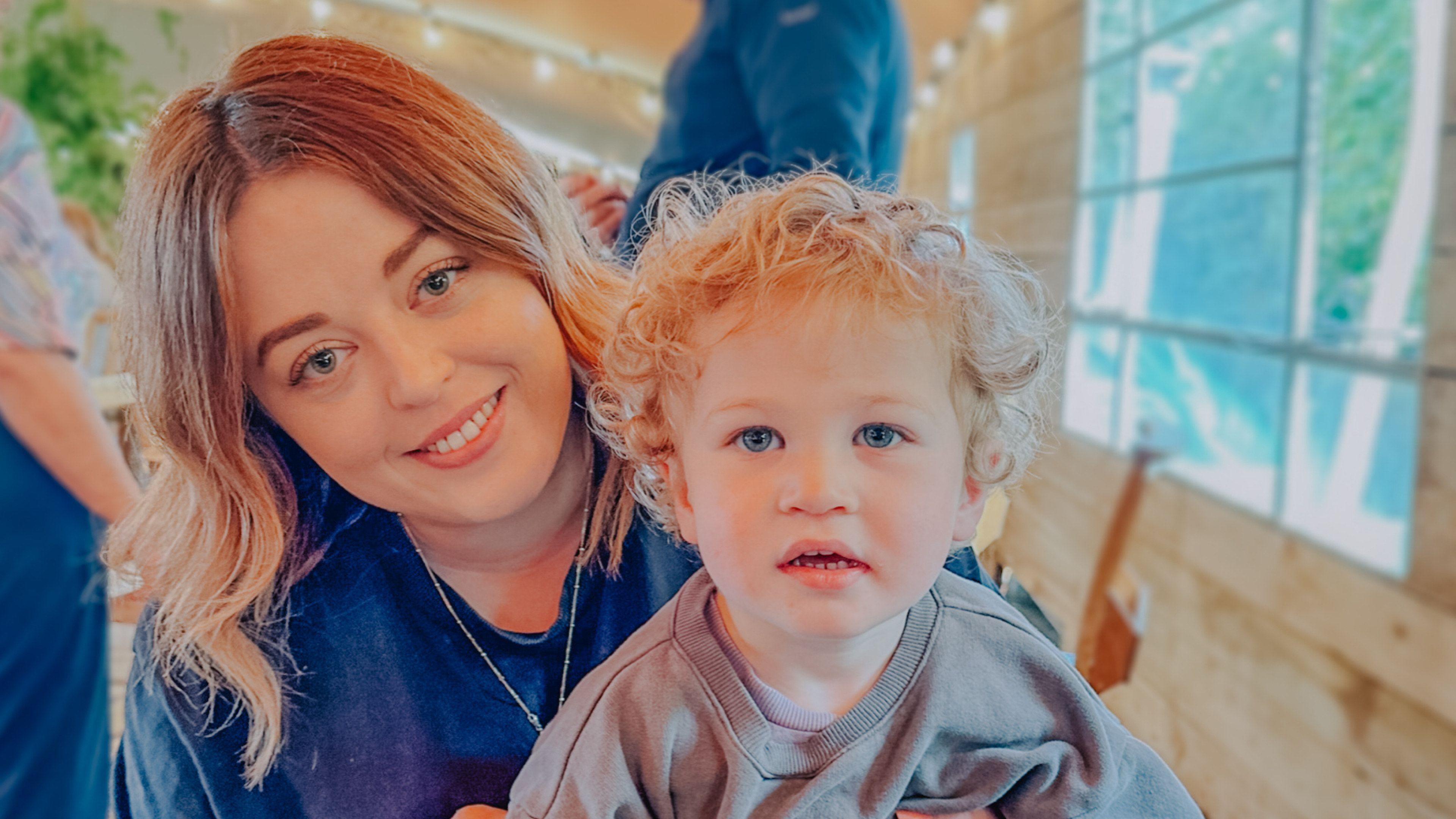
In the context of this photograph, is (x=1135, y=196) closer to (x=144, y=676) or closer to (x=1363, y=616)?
(x=1363, y=616)

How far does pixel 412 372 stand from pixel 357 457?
69mm

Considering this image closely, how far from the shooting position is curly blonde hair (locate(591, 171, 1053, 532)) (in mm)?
445

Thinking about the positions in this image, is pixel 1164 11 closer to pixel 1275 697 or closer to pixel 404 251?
pixel 1275 697

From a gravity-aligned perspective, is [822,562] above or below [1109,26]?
below

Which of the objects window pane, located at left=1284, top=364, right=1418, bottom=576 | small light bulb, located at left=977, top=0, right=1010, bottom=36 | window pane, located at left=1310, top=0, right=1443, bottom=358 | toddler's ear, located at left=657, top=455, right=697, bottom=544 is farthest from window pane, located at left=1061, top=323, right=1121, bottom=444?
toddler's ear, located at left=657, top=455, right=697, bottom=544

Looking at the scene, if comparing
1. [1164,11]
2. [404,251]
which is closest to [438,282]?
[404,251]

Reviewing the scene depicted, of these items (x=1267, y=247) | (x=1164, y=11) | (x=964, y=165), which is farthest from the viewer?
(x=964, y=165)

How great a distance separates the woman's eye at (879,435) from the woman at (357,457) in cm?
22

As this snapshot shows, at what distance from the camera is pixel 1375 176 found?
1759 millimetres

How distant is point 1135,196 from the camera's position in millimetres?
2662

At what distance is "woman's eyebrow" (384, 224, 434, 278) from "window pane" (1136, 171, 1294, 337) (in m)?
2.03

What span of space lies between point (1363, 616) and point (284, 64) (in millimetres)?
1909

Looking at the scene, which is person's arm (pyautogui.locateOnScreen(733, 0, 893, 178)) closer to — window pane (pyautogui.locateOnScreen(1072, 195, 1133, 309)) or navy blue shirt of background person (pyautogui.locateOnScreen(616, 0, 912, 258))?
navy blue shirt of background person (pyautogui.locateOnScreen(616, 0, 912, 258))

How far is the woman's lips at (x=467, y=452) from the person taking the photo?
0.56 meters
